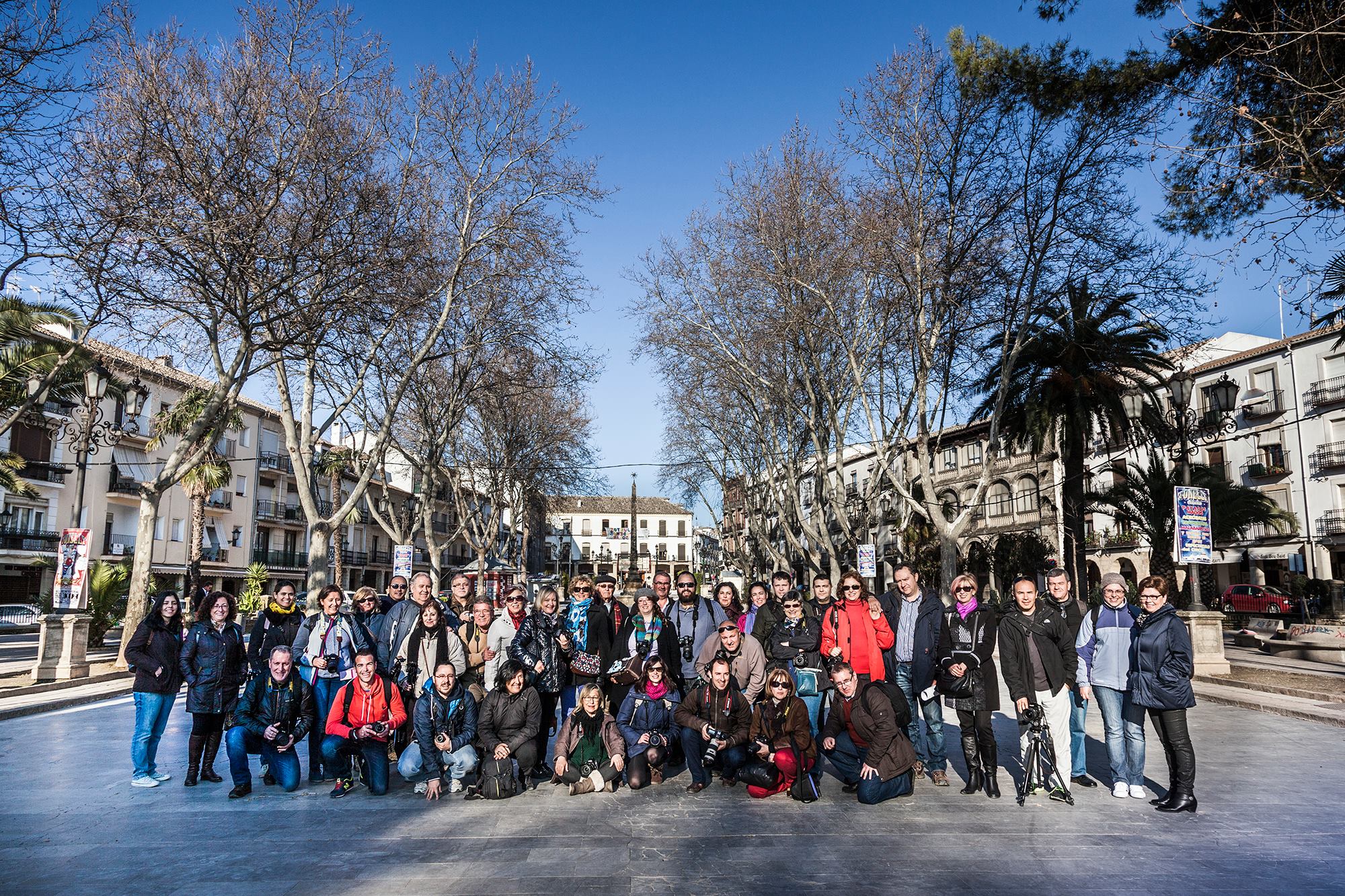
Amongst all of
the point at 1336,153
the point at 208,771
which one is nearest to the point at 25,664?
the point at 208,771

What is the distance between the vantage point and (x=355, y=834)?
5.99 m

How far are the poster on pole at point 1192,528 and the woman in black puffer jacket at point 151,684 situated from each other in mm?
14173

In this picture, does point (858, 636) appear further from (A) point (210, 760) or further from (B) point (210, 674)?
(A) point (210, 760)

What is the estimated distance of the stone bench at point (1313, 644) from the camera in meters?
17.3

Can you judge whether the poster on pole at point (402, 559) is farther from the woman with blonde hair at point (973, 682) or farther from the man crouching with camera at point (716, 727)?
the woman with blonde hair at point (973, 682)

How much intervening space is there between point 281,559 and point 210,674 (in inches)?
1776

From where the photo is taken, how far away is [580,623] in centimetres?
891

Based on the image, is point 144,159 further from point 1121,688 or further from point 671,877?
point 1121,688

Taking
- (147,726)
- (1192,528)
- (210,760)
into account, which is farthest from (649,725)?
(1192,528)

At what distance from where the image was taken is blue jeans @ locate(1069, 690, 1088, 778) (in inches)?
299

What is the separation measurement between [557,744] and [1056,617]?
170 inches

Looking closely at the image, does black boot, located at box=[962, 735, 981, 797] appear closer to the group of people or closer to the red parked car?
the group of people

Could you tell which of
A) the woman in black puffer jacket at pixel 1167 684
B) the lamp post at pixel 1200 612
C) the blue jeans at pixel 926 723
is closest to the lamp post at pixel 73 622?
the blue jeans at pixel 926 723

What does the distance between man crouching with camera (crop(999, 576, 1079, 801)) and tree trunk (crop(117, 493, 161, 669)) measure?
13.8 metres
